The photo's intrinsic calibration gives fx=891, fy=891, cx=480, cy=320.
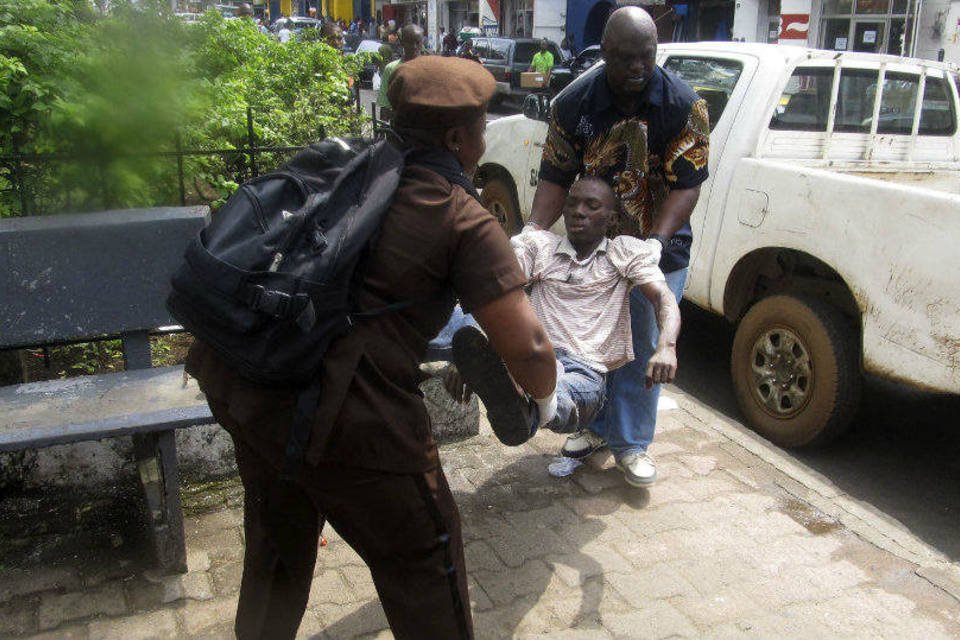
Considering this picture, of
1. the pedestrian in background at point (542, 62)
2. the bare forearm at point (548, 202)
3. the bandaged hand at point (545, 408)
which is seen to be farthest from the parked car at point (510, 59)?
the bandaged hand at point (545, 408)

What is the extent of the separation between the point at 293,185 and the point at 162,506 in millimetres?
1614

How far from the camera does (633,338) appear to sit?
140 inches

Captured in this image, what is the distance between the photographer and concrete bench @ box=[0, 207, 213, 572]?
3037 millimetres

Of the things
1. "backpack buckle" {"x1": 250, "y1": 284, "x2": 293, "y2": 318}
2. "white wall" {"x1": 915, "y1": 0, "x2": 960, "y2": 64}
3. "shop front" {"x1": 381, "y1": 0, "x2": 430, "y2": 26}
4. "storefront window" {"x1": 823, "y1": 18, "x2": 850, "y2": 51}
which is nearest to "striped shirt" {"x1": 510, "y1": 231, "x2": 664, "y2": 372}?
"backpack buckle" {"x1": 250, "y1": 284, "x2": 293, "y2": 318}

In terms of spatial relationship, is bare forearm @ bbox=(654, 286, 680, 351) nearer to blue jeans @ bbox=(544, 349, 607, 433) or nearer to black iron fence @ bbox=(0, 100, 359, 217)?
blue jeans @ bbox=(544, 349, 607, 433)

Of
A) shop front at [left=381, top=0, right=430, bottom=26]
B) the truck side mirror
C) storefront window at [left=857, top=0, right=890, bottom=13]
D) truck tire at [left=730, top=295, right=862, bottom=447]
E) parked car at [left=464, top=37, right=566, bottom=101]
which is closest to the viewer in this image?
truck tire at [left=730, top=295, right=862, bottom=447]

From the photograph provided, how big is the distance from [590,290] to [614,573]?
1007 mm

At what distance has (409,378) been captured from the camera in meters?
1.99

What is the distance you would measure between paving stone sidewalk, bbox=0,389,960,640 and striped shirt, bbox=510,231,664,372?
2.27 ft

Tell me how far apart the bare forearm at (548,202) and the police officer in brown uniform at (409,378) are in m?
1.48

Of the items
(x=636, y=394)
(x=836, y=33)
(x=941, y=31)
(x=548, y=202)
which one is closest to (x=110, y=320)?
(x=548, y=202)

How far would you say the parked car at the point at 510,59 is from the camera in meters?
20.6

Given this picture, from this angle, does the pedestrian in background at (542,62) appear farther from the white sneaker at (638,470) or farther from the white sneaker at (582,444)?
the white sneaker at (638,470)

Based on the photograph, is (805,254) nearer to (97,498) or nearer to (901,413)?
(901,413)
